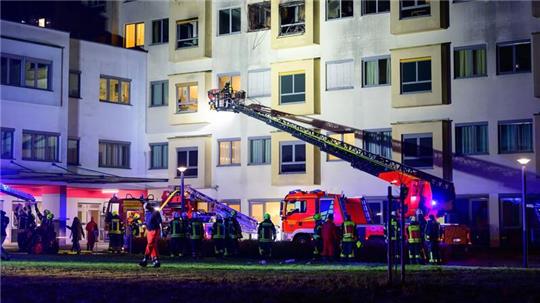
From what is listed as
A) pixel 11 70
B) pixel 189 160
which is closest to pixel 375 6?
pixel 189 160

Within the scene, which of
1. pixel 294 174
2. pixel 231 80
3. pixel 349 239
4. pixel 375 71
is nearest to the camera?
pixel 349 239

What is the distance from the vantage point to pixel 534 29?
40906 mm

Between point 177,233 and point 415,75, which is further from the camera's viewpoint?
point 415,75

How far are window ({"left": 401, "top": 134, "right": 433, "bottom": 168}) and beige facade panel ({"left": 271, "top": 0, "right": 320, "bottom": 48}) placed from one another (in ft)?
22.4

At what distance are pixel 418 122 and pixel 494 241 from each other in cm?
633

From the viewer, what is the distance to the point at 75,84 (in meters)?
50.0

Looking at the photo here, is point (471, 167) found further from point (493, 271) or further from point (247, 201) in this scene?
point (493, 271)

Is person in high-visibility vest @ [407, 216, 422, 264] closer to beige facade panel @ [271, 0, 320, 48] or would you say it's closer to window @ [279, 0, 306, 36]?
beige facade panel @ [271, 0, 320, 48]

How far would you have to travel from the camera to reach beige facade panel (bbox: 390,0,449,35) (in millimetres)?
42656

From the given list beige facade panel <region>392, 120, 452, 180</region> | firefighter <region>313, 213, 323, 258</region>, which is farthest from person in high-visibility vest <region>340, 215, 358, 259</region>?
beige facade panel <region>392, 120, 452, 180</region>

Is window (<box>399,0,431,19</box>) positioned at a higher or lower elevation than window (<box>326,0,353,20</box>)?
lower

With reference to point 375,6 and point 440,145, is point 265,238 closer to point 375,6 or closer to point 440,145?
point 440,145

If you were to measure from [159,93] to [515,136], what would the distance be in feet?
66.6

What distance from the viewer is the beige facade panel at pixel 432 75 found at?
42844mm
